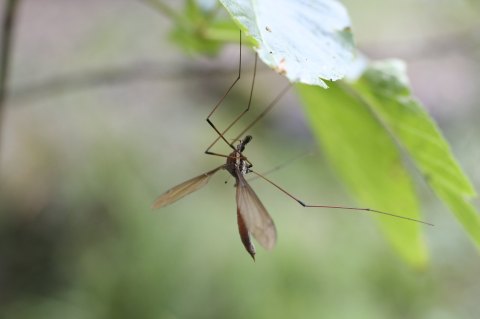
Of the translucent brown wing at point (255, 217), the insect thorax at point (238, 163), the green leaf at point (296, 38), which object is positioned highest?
the insect thorax at point (238, 163)

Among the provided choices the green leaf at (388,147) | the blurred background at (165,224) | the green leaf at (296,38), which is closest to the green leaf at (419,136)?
the green leaf at (388,147)

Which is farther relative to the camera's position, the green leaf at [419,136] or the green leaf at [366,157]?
the green leaf at [366,157]

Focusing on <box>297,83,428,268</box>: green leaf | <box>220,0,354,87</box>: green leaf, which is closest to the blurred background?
<box>297,83,428,268</box>: green leaf

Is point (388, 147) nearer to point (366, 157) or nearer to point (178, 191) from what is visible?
point (366, 157)

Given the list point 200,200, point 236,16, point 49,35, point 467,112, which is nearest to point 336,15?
point 236,16

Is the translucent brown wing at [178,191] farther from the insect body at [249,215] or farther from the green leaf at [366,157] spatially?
the green leaf at [366,157]

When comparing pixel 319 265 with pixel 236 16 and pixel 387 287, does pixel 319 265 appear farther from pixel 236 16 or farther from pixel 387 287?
pixel 236 16
